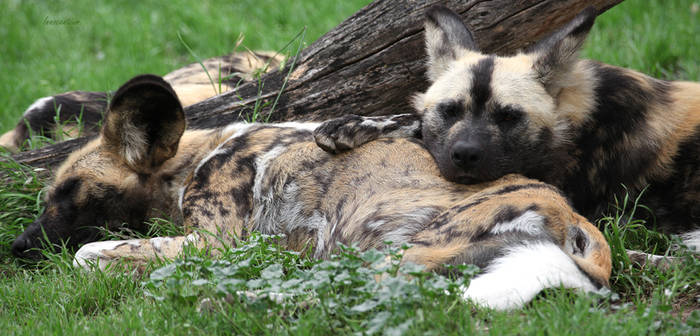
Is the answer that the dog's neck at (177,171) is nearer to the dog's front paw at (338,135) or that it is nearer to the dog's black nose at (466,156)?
the dog's front paw at (338,135)

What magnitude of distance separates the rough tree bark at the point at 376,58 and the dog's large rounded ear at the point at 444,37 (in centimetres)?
22

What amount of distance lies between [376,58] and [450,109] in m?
0.77

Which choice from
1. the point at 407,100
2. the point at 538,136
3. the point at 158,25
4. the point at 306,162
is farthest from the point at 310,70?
the point at 158,25

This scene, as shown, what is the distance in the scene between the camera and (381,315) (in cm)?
214

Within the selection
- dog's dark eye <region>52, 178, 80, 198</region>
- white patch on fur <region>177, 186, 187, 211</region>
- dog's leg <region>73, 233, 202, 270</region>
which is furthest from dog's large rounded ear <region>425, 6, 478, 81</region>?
dog's dark eye <region>52, 178, 80, 198</region>

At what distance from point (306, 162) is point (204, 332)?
4.51ft

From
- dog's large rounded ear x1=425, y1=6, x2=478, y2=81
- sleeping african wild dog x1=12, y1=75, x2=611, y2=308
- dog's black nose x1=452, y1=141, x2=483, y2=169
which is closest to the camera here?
sleeping african wild dog x1=12, y1=75, x2=611, y2=308

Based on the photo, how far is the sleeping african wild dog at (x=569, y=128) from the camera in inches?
139

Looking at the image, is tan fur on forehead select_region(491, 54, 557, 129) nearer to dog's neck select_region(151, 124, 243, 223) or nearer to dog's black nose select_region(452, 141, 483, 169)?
dog's black nose select_region(452, 141, 483, 169)

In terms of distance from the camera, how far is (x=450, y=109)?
371cm

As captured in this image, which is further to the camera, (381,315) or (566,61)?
(566,61)

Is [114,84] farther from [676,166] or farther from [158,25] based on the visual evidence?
[676,166]

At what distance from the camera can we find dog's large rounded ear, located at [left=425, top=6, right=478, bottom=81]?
3.94 metres

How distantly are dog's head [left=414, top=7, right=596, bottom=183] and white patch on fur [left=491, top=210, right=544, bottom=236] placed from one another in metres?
0.71
